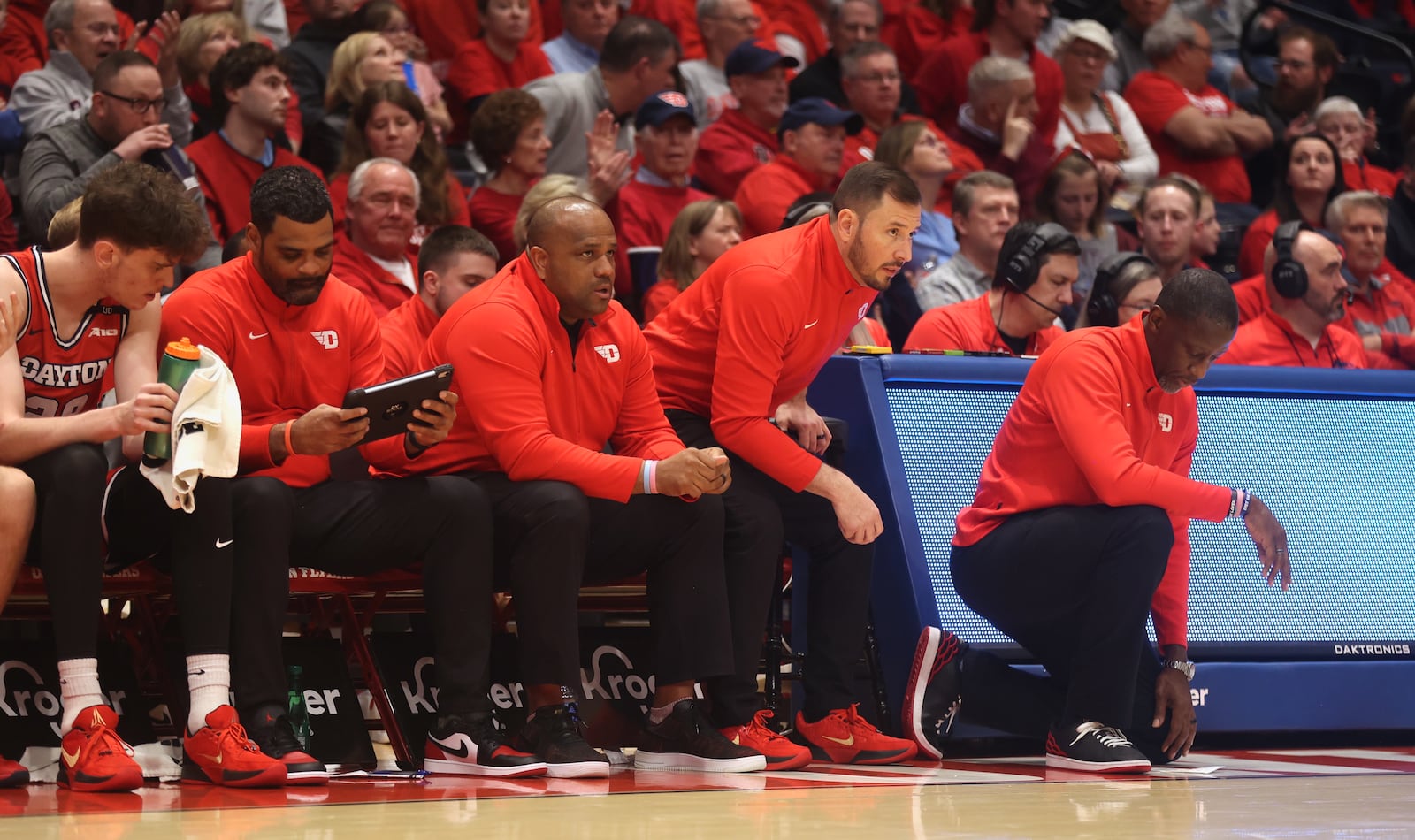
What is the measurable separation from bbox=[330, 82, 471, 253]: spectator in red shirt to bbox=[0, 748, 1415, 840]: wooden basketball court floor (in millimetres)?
3208

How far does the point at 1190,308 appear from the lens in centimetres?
461

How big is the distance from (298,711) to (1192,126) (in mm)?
7152

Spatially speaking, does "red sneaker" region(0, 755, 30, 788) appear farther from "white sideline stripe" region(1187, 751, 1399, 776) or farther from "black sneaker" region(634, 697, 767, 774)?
"white sideline stripe" region(1187, 751, 1399, 776)

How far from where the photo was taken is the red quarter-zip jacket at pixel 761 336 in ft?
15.0

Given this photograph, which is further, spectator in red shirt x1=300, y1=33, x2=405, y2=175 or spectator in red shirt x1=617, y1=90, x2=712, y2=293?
spectator in red shirt x1=617, y1=90, x2=712, y2=293

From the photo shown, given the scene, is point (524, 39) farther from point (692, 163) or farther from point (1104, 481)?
point (1104, 481)

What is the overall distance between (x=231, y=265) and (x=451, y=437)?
72 cm

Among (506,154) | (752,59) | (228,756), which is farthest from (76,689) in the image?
(752,59)

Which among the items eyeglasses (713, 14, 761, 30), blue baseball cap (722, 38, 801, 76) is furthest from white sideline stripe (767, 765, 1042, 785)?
eyeglasses (713, 14, 761, 30)

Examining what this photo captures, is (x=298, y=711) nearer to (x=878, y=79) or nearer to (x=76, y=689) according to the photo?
(x=76, y=689)

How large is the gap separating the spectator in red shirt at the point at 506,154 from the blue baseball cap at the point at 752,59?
1471mm

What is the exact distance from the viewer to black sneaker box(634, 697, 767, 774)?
437 centimetres

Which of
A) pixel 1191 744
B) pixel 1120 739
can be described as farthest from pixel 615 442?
pixel 1191 744

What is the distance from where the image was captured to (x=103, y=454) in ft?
13.1
